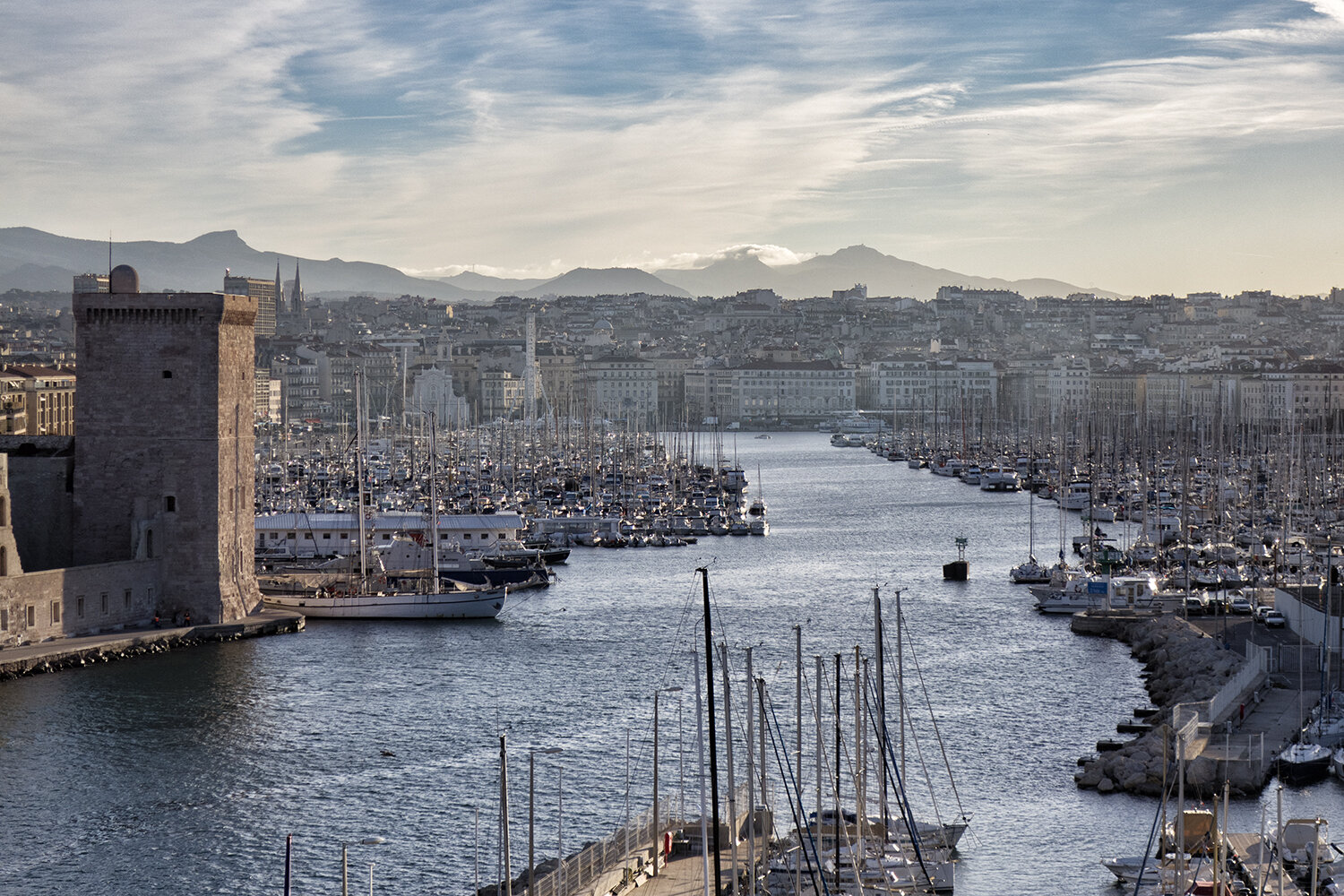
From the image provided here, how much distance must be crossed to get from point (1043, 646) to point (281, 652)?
366 inches

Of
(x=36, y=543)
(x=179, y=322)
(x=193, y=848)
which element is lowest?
(x=193, y=848)

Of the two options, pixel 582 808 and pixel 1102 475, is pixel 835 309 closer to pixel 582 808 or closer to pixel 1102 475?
pixel 1102 475

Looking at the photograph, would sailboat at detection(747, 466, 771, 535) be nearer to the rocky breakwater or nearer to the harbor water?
the harbor water

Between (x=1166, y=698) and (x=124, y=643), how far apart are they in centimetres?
1140

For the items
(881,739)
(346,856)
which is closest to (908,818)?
(881,739)

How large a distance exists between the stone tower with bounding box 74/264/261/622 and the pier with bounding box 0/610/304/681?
39 centimetres

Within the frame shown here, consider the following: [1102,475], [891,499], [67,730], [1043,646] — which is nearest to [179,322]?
[67,730]

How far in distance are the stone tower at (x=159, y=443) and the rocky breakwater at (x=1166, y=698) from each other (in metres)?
11.2

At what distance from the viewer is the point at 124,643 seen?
20969 mm

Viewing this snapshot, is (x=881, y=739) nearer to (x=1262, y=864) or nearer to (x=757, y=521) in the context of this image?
(x=1262, y=864)

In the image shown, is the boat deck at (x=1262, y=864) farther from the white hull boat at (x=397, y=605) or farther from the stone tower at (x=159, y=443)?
the white hull boat at (x=397, y=605)

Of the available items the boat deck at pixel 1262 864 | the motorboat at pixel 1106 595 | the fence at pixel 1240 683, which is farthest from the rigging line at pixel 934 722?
the motorboat at pixel 1106 595

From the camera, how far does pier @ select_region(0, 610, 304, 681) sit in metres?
19.7

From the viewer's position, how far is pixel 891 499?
46844 mm
